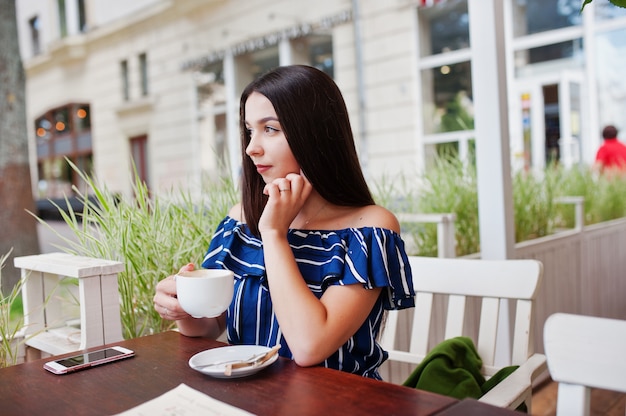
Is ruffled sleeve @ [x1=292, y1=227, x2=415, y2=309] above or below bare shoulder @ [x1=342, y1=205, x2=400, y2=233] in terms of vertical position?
below

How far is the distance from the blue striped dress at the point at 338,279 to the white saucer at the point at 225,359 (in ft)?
0.61

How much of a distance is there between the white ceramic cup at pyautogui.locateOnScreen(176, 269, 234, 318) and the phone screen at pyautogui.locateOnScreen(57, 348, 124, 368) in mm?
198

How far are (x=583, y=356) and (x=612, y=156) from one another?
4.51 m

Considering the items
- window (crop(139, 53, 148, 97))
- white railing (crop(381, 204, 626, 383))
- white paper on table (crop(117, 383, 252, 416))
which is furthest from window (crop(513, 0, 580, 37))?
window (crop(139, 53, 148, 97))

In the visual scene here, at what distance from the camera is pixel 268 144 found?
3.86 feet

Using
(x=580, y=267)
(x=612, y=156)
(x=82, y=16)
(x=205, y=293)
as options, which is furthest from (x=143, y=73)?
(x=205, y=293)

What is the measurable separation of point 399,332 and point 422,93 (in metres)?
6.42

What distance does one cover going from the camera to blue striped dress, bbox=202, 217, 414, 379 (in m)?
1.12

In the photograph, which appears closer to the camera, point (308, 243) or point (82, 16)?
point (308, 243)

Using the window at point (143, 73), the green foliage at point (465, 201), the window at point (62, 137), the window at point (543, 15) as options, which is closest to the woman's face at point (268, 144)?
the green foliage at point (465, 201)

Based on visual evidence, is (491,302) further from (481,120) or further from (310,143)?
(481,120)

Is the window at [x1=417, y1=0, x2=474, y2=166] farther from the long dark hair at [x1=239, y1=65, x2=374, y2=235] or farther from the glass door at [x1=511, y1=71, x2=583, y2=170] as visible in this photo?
the long dark hair at [x1=239, y1=65, x2=374, y2=235]

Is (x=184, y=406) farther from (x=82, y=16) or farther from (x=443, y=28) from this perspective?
(x=82, y=16)

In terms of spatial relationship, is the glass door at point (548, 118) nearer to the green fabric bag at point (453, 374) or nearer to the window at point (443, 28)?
the window at point (443, 28)
